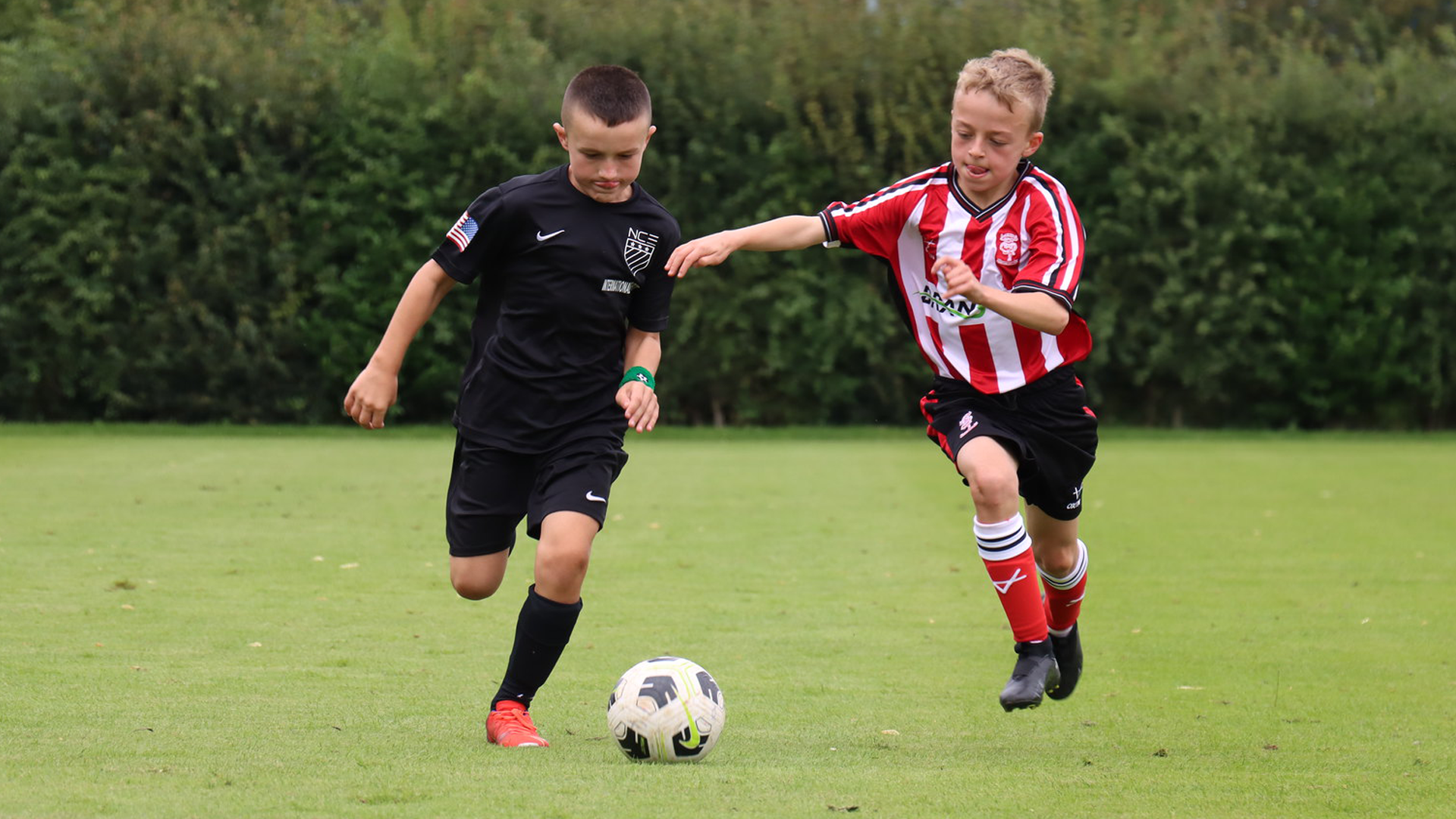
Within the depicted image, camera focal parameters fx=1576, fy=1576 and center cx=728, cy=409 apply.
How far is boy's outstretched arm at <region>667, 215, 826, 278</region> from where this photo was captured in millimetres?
4586

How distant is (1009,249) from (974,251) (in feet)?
0.36

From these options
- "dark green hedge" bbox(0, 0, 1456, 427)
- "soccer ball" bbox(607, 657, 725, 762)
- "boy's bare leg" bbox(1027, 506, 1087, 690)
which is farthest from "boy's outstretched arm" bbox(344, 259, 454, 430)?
"dark green hedge" bbox(0, 0, 1456, 427)

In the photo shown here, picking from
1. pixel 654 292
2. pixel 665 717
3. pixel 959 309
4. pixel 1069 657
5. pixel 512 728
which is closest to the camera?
pixel 665 717

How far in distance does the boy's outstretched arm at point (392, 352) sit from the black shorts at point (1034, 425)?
1.65 metres

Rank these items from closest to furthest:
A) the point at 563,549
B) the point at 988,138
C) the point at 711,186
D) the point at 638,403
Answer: the point at 563,549 < the point at 638,403 < the point at 988,138 < the point at 711,186

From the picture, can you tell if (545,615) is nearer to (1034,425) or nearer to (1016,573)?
(1016,573)

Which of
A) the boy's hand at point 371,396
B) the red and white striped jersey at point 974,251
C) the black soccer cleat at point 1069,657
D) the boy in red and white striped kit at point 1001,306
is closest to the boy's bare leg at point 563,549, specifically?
the boy's hand at point 371,396

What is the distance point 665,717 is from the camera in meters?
4.27

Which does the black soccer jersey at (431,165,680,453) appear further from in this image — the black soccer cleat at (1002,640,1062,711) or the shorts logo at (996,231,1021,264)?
the black soccer cleat at (1002,640,1062,711)

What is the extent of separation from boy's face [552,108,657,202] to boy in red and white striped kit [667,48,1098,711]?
319 millimetres

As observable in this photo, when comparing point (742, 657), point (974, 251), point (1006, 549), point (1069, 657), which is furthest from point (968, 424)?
point (742, 657)

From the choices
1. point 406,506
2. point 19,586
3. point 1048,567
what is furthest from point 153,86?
point 1048,567

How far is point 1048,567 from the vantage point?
18.1ft

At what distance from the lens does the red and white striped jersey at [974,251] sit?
4.91 metres
